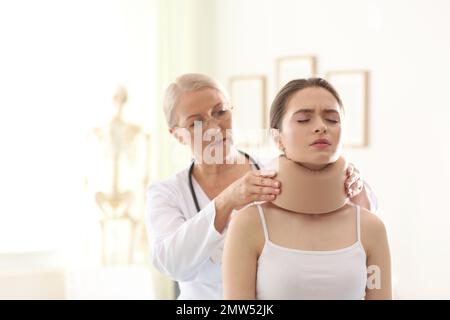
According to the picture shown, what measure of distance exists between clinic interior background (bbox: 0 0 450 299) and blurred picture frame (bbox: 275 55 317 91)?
5 cm

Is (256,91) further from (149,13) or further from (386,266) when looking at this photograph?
(386,266)

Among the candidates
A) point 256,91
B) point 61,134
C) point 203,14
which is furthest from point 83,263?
point 203,14

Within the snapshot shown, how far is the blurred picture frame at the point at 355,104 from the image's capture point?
144 inches

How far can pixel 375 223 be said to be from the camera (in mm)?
1202

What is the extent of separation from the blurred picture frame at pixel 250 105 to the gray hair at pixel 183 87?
2327mm

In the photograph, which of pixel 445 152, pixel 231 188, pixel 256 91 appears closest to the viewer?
pixel 231 188

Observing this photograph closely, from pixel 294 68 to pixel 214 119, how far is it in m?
2.36

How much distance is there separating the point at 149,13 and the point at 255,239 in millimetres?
3298

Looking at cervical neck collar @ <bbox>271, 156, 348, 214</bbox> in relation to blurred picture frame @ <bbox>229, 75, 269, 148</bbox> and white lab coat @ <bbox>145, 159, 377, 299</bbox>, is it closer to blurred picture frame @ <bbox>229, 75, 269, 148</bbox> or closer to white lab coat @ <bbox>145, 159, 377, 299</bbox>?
white lab coat @ <bbox>145, 159, 377, 299</bbox>

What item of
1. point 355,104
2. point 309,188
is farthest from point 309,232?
point 355,104

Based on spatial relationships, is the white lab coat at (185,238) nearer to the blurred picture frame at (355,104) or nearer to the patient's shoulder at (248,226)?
the patient's shoulder at (248,226)

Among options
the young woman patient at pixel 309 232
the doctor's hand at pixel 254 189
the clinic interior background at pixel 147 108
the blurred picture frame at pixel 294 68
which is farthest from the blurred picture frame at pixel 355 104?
the young woman patient at pixel 309 232

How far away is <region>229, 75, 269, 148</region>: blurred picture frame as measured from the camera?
4184 millimetres

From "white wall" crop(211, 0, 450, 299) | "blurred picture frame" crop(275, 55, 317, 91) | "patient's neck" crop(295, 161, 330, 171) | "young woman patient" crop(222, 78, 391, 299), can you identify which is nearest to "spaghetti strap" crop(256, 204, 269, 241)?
"young woman patient" crop(222, 78, 391, 299)
